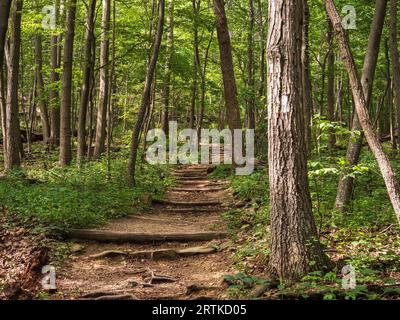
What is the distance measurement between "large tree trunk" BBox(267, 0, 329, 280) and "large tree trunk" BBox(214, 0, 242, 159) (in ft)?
31.6

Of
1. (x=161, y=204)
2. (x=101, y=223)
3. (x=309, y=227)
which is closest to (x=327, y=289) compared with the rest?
(x=309, y=227)

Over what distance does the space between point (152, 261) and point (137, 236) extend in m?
0.98

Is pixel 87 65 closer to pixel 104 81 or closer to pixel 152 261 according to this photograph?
pixel 104 81

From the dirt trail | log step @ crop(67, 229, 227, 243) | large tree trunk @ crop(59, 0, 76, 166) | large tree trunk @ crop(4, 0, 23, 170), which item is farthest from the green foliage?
large tree trunk @ crop(59, 0, 76, 166)

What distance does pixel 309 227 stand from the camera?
19.1 feet

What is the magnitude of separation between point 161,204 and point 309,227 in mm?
7448

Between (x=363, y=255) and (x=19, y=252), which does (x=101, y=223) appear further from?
(x=363, y=255)

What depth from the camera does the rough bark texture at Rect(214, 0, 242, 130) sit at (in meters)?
15.1

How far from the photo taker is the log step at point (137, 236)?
8641 millimetres

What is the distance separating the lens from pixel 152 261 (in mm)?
8062

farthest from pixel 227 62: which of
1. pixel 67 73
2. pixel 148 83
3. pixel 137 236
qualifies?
pixel 137 236

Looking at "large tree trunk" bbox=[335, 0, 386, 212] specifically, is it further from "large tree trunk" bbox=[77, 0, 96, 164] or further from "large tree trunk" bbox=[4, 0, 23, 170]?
"large tree trunk" bbox=[4, 0, 23, 170]

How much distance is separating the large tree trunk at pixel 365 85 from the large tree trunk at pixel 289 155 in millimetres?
2893

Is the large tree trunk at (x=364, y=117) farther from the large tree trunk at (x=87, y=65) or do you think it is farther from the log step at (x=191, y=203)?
the large tree trunk at (x=87, y=65)
